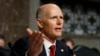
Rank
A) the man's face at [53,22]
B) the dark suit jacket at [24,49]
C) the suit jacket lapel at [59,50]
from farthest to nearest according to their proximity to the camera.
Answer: the suit jacket lapel at [59,50], the man's face at [53,22], the dark suit jacket at [24,49]

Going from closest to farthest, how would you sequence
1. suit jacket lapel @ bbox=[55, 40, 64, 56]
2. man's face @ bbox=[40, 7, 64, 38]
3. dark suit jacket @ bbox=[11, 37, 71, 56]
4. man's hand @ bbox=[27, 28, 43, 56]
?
man's hand @ bbox=[27, 28, 43, 56]
dark suit jacket @ bbox=[11, 37, 71, 56]
man's face @ bbox=[40, 7, 64, 38]
suit jacket lapel @ bbox=[55, 40, 64, 56]

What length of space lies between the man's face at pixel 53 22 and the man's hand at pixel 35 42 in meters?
0.45

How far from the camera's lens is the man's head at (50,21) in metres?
3.65

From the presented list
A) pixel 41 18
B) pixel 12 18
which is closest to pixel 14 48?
pixel 41 18

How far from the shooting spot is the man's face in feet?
12.0

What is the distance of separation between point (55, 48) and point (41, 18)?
0.26m

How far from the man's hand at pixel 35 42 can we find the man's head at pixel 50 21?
1.47 feet

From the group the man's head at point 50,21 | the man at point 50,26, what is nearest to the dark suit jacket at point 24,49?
the man at point 50,26

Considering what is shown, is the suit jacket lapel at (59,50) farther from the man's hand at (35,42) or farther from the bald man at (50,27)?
the man's hand at (35,42)

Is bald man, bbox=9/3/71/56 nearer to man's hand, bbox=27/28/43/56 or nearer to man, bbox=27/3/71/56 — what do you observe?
man, bbox=27/3/71/56

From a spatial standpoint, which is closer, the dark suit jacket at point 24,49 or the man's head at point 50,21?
the dark suit jacket at point 24,49

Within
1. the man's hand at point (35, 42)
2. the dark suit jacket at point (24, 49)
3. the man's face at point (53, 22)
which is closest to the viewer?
the man's hand at point (35, 42)

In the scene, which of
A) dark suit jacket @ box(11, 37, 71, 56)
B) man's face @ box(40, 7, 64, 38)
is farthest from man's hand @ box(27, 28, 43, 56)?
man's face @ box(40, 7, 64, 38)

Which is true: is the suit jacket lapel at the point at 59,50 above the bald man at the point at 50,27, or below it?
below
